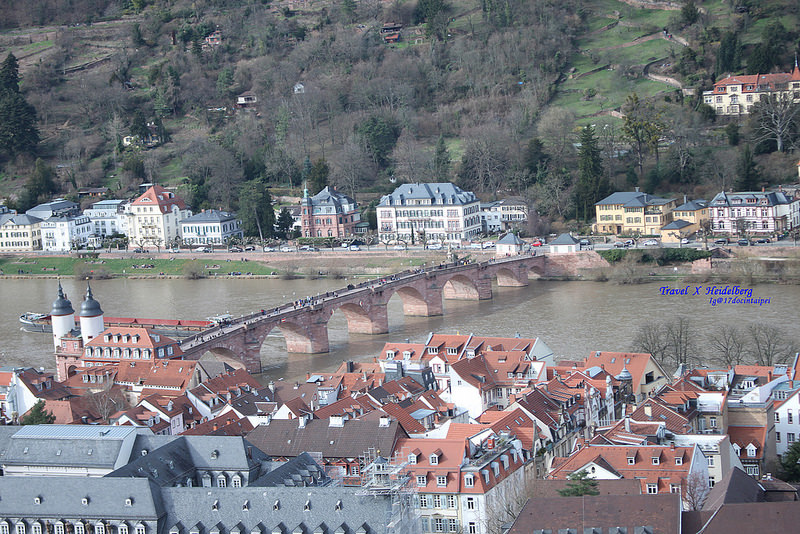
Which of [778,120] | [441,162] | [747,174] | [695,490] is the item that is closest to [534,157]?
[441,162]

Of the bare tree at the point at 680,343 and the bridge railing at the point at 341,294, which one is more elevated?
the bridge railing at the point at 341,294

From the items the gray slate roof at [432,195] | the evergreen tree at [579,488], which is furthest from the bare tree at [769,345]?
the gray slate roof at [432,195]

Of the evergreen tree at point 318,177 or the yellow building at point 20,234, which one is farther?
the yellow building at point 20,234

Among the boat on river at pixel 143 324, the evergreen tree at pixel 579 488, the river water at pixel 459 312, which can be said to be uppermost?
the evergreen tree at pixel 579 488

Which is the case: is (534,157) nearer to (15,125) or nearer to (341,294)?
(341,294)

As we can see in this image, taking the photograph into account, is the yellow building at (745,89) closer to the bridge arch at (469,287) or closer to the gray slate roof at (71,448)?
the bridge arch at (469,287)

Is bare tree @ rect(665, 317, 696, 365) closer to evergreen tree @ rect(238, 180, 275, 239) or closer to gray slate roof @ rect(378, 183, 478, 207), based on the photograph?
gray slate roof @ rect(378, 183, 478, 207)
